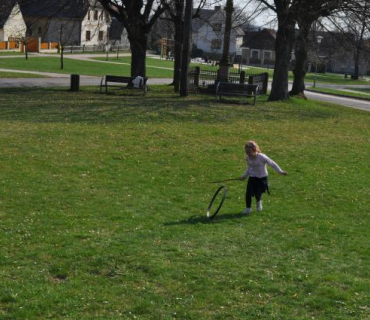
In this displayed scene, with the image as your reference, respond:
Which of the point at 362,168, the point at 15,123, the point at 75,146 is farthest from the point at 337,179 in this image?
the point at 15,123

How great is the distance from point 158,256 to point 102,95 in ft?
63.1

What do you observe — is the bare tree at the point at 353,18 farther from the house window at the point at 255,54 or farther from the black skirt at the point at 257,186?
the house window at the point at 255,54

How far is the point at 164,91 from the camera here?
30.2 meters

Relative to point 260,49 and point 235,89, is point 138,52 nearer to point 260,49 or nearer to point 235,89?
point 235,89

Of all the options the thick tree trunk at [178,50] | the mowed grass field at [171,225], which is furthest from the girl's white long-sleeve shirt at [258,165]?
the thick tree trunk at [178,50]

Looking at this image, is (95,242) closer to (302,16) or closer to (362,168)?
(362,168)

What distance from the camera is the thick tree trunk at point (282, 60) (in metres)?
27.8

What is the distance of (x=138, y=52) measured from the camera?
29828 millimetres

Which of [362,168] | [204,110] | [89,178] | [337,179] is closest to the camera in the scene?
[89,178]

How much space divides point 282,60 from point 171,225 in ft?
66.8

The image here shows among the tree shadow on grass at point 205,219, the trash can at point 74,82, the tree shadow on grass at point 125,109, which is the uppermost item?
the trash can at point 74,82

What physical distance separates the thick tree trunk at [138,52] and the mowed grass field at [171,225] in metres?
10.7

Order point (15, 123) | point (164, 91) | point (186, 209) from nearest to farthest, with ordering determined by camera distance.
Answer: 1. point (186, 209)
2. point (15, 123)
3. point (164, 91)

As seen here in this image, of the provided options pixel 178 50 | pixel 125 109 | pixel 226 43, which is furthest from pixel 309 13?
pixel 125 109
